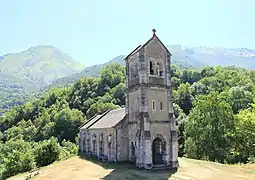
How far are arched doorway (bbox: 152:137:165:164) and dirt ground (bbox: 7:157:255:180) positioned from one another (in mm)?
2795

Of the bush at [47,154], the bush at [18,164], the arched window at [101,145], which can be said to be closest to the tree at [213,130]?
the arched window at [101,145]

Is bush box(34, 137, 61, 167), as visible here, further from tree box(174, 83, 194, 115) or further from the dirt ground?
tree box(174, 83, 194, 115)

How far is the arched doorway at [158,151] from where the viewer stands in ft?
114

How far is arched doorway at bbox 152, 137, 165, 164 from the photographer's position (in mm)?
34850

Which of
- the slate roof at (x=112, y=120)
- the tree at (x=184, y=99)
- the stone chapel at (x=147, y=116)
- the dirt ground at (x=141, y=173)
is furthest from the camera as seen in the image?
the tree at (x=184, y=99)

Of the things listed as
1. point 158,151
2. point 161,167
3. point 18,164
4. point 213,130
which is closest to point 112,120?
point 158,151

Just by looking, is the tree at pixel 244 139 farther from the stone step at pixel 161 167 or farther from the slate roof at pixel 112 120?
the slate roof at pixel 112 120

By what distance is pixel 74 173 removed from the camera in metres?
32.8

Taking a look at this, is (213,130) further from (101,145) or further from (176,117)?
(176,117)

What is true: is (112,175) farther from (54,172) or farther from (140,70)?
(140,70)

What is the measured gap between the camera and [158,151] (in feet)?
126

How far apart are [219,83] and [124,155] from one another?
72650 mm

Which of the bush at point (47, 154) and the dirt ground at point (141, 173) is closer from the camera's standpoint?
the dirt ground at point (141, 173)

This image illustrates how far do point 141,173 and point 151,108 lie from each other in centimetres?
768
